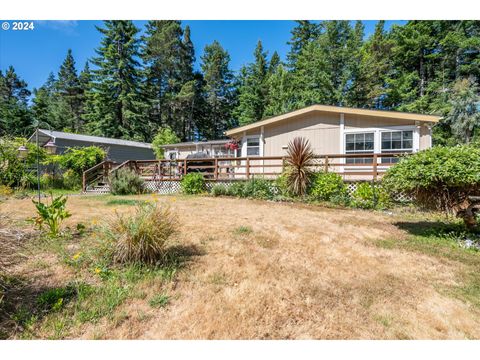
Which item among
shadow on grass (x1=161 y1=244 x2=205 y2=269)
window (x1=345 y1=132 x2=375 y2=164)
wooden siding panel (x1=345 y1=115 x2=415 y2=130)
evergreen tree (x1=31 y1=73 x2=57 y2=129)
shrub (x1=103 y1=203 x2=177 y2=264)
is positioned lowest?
shadow on grass (x1=161 y1=244 x2=205 y2=269)

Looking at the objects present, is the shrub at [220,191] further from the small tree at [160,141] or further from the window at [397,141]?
the small tree at [160,141]

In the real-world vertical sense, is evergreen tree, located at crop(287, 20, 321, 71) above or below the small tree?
above

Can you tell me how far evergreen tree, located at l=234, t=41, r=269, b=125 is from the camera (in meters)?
29.0

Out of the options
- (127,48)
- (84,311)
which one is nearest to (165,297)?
(84,311)

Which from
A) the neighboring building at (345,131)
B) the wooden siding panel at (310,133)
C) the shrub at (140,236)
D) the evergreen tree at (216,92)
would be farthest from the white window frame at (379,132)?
the evergreen tree at (216,92)

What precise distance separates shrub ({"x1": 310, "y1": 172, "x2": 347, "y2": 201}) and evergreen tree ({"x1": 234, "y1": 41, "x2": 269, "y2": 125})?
72.5 feet

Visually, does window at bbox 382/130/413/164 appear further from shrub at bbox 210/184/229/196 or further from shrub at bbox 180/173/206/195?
shrub at bbox 180/173/206/195

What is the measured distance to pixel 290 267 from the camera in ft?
9.68

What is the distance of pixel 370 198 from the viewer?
22.9ft

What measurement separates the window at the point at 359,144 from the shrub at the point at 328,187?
→ 2.84m

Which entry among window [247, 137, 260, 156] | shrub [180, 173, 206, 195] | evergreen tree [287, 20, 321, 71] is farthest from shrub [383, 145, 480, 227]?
evergreen tree [287, 20, 321, 71]

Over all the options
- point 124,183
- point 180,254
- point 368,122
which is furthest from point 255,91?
point 180,254

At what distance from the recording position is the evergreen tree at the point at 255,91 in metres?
29.0
